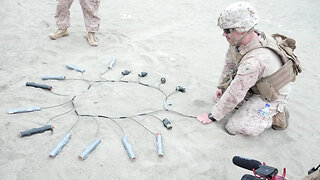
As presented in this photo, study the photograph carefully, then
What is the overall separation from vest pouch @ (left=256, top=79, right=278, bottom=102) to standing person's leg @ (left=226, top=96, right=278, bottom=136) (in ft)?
0.45

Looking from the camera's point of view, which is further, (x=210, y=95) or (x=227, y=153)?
(x=210, y=95)

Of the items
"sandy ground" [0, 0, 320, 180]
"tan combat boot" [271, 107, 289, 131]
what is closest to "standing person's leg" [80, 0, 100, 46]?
"sandy ground" [0, 0, 320, 180]

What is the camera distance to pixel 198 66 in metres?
5.12

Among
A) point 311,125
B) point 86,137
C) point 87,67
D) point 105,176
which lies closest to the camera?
point 105,176

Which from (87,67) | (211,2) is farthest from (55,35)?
(211,2)

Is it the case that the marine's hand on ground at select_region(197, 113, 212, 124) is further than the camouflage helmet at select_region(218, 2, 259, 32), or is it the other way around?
the marine's hand on ground at select_region(197, 113, 212, 124)

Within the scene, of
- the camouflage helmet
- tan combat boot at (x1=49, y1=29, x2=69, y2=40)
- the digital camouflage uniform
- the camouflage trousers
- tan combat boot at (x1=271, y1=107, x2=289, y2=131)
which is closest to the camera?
the camouflage helmet

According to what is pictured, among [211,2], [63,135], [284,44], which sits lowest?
[63,135]

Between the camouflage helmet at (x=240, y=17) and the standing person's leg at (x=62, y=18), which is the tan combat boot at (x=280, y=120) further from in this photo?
the standing person's leg at (x=62, y=18)

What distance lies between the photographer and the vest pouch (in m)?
3.13

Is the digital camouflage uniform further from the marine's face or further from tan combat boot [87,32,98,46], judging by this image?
tan combat boot [87,32,98,46]

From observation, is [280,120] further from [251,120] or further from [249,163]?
[249,163]

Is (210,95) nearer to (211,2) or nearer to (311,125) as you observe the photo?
(311,125)

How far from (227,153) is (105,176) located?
1.43 meters
